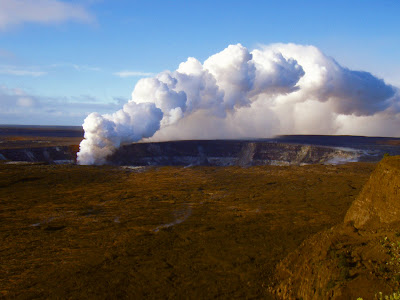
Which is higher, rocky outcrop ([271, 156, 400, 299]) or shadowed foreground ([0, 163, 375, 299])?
rocky outcrop ([271, 156, 400, 299])

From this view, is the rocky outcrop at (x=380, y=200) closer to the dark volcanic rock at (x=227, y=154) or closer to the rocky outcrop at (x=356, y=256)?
the rocky outcrop at (x=356, y=256)

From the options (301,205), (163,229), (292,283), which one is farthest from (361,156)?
(292,283)

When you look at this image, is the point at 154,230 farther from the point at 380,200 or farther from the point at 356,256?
the point at 380,200

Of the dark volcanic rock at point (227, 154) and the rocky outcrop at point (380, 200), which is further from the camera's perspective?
the dark volcanic rock at point (227, 154)

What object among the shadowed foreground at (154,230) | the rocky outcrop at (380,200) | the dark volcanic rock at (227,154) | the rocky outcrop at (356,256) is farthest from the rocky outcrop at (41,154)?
the rocky outcrop at (380,200)

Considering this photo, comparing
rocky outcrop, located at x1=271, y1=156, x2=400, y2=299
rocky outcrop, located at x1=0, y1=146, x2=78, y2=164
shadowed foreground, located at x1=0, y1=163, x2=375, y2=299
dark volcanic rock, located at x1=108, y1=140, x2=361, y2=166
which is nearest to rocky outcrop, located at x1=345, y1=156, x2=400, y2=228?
rocky outcrop, located at x1=271, y1=156, x2=400, y2=299

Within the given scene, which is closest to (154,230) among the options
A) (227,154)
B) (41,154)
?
(41,154)

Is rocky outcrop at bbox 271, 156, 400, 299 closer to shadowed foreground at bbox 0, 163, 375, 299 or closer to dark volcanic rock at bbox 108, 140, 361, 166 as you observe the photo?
shadowed foreground at bbox 0, 163, 375, 299
